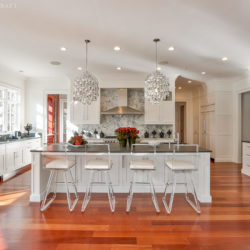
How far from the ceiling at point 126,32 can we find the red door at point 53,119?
213 cm

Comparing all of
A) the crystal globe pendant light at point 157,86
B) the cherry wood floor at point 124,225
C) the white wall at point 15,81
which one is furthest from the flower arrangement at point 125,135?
the white wall at point 15,81

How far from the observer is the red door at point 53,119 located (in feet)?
23.6

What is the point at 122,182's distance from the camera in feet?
11.6

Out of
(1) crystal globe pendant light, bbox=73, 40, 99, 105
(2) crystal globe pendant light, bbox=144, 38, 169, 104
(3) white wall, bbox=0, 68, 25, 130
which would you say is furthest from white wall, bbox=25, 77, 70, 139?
(2) crystal globe pendant light, bbox=144, 38, 169, 104

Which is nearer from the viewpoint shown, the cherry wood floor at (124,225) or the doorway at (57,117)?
the cherry wood floor at (124,225)

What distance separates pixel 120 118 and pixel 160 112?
4.50 ft

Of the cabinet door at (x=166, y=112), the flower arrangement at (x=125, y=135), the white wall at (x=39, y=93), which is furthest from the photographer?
the white wall at (x=39, y=93)

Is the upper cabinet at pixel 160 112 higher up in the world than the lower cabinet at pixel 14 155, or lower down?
higher up

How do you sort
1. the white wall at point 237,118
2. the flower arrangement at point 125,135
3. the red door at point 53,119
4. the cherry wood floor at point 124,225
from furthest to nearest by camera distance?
1. the red door at point 53,119
2. the white wall at point 237,118
3. the flower arrangement at point 125,135
4. the cherry wood floor at point 124,225

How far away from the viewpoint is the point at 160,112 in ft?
20.3

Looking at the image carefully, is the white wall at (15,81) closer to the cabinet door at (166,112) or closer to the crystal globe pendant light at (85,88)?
the crystal globe pendant light at (85,88)

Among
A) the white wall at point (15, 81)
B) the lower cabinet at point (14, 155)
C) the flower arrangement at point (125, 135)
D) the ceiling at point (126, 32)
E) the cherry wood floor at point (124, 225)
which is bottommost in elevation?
the cherry wood floor at point (124, 225)

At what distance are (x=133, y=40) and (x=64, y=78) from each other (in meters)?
3.77

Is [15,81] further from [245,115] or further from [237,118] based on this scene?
[245,115]
